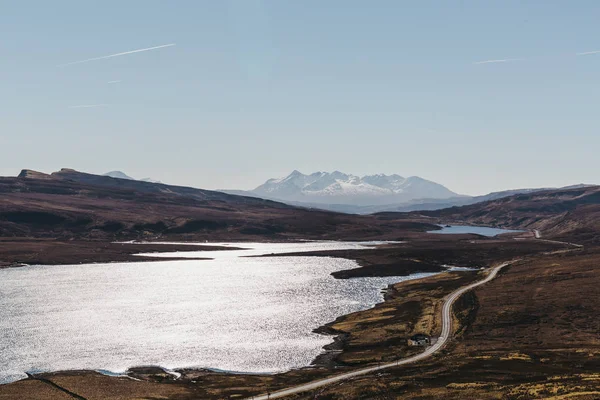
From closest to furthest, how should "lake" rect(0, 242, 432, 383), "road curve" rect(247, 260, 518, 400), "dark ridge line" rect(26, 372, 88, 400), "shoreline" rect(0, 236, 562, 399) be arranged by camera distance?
"road curve" rect(247, 260, 518, 400) < "dark ridge line" rect(26, 372, 88, 400) < "shoreline" rect(0, 236, 562, 399) < "lake" rect(0, 242, 432, 383)

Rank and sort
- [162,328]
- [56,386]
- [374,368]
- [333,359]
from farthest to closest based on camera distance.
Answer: [162,328], [333,359], [374,368], [56,386]

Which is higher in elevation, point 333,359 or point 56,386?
point 56,386

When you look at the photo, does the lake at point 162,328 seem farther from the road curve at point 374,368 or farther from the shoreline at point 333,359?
the road curve at point 374,368

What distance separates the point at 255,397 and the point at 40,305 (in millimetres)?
105665

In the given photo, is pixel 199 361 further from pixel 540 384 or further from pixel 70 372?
pixel 540 384

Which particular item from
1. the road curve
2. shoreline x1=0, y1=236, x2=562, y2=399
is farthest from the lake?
the road curve

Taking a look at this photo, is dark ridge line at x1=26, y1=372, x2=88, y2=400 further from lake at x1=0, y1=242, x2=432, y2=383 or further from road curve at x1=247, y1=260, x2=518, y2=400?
road curve at x1=247, y1=260, x2=518, y2=400

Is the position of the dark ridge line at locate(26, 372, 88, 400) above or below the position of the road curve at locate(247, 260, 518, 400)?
below

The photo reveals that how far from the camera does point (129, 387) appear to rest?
310ft

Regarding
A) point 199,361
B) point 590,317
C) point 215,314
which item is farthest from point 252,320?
point 590,317

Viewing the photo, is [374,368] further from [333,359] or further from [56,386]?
[56,386]

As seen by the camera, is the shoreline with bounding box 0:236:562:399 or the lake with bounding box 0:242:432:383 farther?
the lake with bounding box 0:242:432:383

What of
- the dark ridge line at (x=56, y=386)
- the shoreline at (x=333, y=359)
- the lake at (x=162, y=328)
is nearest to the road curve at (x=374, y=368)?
the shoreline at (x=333, y=359)

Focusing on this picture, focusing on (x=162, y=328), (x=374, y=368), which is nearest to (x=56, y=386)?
(x=162, y=328)
